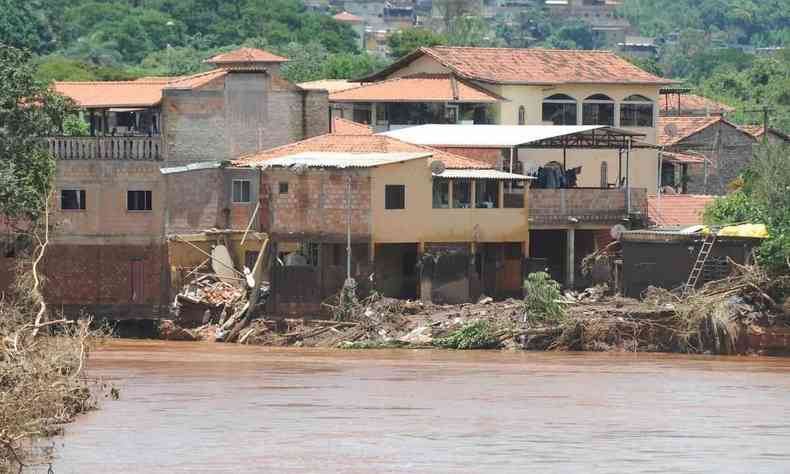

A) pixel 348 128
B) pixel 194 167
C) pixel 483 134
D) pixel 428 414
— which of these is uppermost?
pixel 348 128

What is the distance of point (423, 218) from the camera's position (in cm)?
4184

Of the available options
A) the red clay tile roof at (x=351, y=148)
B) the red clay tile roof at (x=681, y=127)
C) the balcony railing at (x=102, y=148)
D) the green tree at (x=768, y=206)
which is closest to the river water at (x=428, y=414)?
the green tree at (x=768, y=206)

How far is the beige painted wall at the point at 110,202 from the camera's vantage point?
4328cm

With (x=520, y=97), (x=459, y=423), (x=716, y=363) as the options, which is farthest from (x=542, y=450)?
(x=520, y=97)

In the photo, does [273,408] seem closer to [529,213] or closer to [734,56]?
[529,213]

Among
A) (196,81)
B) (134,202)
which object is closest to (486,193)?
(196,81)

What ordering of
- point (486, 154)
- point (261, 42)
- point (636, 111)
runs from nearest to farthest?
1. point (486, 154)
2. point (636, 111)
3. point (261, 42)

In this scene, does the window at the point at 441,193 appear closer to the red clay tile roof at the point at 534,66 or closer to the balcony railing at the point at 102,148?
the balcony railing at the point at 102,148

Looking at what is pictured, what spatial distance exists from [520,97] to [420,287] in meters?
11.5

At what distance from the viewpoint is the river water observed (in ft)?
91.3

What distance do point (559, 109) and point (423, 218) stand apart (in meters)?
12.1

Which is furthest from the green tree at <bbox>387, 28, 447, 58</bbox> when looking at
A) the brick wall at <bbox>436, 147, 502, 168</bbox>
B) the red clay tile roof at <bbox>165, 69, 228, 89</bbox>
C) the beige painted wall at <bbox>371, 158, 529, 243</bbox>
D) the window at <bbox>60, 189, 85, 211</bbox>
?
the beige painted wall at <bbox>371, 158, 529, 243</bbox>

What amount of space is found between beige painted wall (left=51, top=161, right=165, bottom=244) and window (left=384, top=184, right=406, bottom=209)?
474cm

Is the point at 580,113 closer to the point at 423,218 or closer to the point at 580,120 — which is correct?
the point at 580,120
